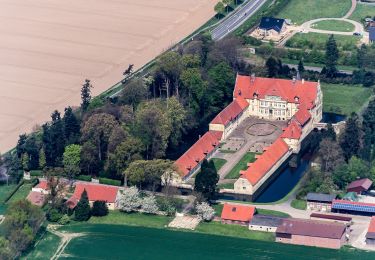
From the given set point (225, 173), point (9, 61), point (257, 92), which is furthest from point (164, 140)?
point (9, 61)

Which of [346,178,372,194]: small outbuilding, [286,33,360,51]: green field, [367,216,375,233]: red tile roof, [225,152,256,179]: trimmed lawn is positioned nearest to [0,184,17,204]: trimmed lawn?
[225,152,256,179]: trimmed lawn

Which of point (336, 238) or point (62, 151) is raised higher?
point (62, 151)

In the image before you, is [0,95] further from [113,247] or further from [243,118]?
[113,247]

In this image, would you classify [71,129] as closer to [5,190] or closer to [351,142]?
[5,190]

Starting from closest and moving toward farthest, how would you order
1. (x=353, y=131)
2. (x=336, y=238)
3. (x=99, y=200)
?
(x=336, y=238)
(x=99, y=200)
(x=353, y=131)

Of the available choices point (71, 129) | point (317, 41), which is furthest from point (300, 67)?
point (71, 129)

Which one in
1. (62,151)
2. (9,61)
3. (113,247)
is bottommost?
(113,247)

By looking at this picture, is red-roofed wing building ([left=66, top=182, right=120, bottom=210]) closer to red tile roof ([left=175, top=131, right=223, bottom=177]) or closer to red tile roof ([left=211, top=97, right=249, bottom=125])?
red tile roof ([left=175, top=131, right=223, bottom=177])

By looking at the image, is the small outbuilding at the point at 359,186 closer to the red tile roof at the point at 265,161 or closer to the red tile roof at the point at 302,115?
the red tile roof at the point at 265,161
